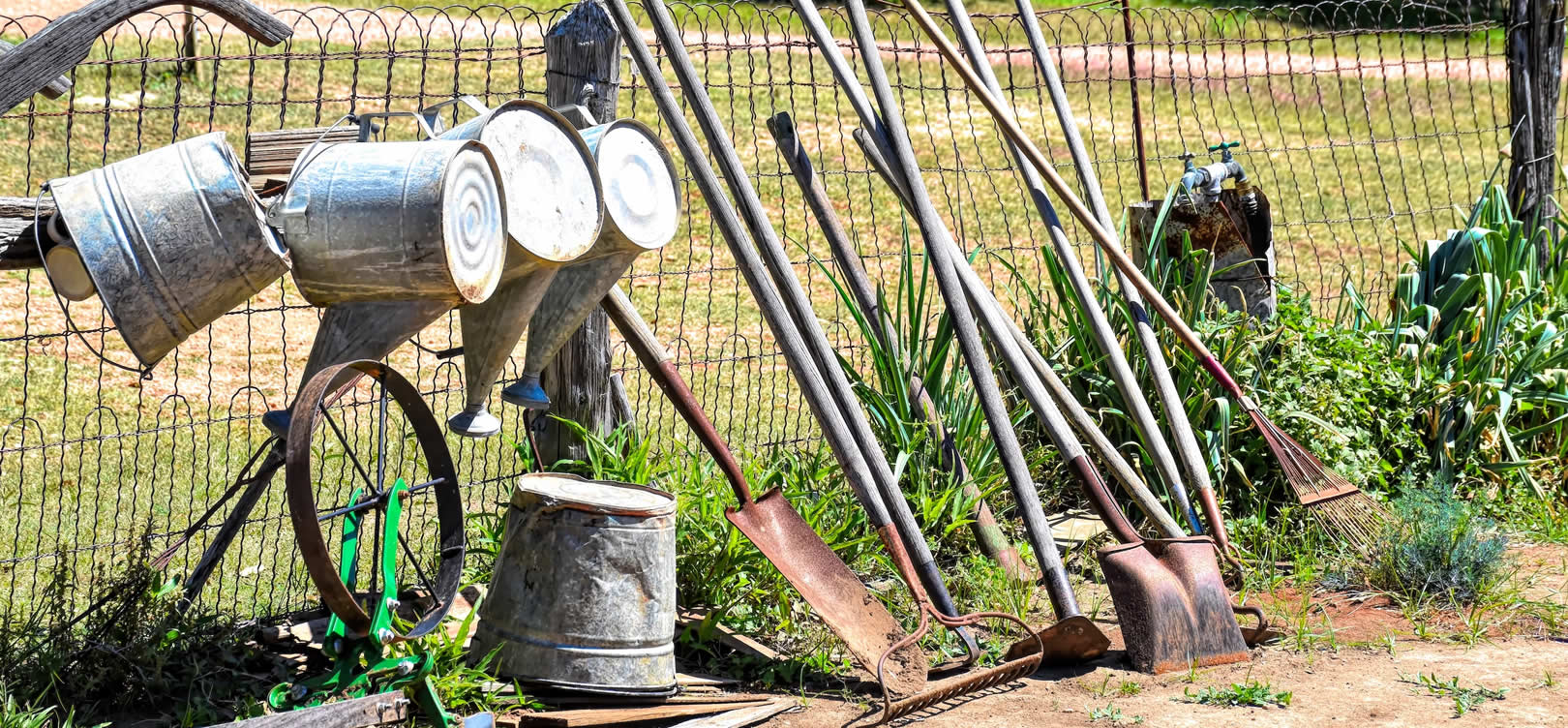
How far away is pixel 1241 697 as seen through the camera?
357 cm

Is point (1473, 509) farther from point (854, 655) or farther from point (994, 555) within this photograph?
point (854, 655)

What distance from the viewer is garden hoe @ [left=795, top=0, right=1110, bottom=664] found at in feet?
12.2

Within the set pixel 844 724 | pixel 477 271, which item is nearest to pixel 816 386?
pixel 844 724

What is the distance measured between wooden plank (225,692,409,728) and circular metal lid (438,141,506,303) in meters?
0.88

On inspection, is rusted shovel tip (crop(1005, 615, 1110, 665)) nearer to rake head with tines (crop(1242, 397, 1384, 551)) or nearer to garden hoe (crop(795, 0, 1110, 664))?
garden hoe (crop(795, 0, 1110, 664))

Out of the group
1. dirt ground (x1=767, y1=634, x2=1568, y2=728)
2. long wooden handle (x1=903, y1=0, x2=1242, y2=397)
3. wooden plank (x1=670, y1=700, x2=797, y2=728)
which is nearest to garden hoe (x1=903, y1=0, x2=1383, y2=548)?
long wooden handle (x1=903, y1=0, x2=1242, y2=397)

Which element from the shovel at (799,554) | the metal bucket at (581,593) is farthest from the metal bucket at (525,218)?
the shovel at (799,554)

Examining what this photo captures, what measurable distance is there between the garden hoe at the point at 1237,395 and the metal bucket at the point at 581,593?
5.79 ft

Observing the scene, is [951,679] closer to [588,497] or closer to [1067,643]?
[1067,643]

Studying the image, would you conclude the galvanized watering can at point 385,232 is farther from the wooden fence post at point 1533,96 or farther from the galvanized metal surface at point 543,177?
the wooden fence post at point 1533,96

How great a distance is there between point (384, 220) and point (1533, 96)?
17.3 ft

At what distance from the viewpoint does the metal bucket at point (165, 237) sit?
2.69m

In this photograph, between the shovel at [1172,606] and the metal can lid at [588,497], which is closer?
the metal can lid at [588,497]

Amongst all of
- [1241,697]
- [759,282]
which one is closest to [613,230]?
[759,282]
